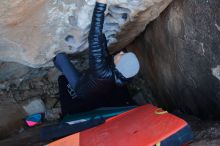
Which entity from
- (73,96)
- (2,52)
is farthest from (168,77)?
(2,52)

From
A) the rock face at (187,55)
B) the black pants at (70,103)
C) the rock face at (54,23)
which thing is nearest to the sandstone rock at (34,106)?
the black pants at (70,103)

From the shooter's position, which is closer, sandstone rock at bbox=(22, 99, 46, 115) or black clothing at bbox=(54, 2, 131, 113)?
black clothing at bbox=(54, 2, 131, 113)

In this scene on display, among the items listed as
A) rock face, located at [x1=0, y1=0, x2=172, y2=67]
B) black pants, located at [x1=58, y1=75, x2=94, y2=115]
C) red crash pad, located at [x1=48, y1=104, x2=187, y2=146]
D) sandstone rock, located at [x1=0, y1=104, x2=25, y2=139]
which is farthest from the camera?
sandstone rock, located at [x1=0, y1=104, x2=25, y2=139]

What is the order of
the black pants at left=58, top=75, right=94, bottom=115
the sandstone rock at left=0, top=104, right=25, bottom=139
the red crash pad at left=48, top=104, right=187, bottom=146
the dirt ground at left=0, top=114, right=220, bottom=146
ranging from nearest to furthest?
the red crash pad at left=48, top=104, right=187, bottom=146
the dirt ground at left=0, top=114, right=220, bottom=146
the black pants at left=58, top=75, right=94, bottom=115
the sandstone rock at left=0, top=104, right=25, bottom=139

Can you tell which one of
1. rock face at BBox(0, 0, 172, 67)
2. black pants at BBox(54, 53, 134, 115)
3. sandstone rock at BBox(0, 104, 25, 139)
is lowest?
sandstone rock at BBox(0, 104, 25, 139)

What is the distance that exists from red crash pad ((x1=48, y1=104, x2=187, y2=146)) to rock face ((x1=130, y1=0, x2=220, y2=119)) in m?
0.34

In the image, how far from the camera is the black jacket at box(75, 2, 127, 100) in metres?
2.27

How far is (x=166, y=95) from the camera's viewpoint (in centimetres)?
300

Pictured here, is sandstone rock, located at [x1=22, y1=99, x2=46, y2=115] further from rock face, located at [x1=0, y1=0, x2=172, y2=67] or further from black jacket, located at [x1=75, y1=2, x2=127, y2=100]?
black jacket, located at [x1=75, y1=2, x2=127, y2=100]

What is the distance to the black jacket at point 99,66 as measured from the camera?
7.44 feet

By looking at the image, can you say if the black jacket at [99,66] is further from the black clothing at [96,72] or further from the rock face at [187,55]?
the rock face at [187,55]

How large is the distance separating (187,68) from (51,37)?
99cm

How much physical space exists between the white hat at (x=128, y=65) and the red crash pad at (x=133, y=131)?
28 cm

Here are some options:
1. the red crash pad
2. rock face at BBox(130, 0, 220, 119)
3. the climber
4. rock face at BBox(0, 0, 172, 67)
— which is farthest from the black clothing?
rock face at BBox(130, 0, 220, 119)
